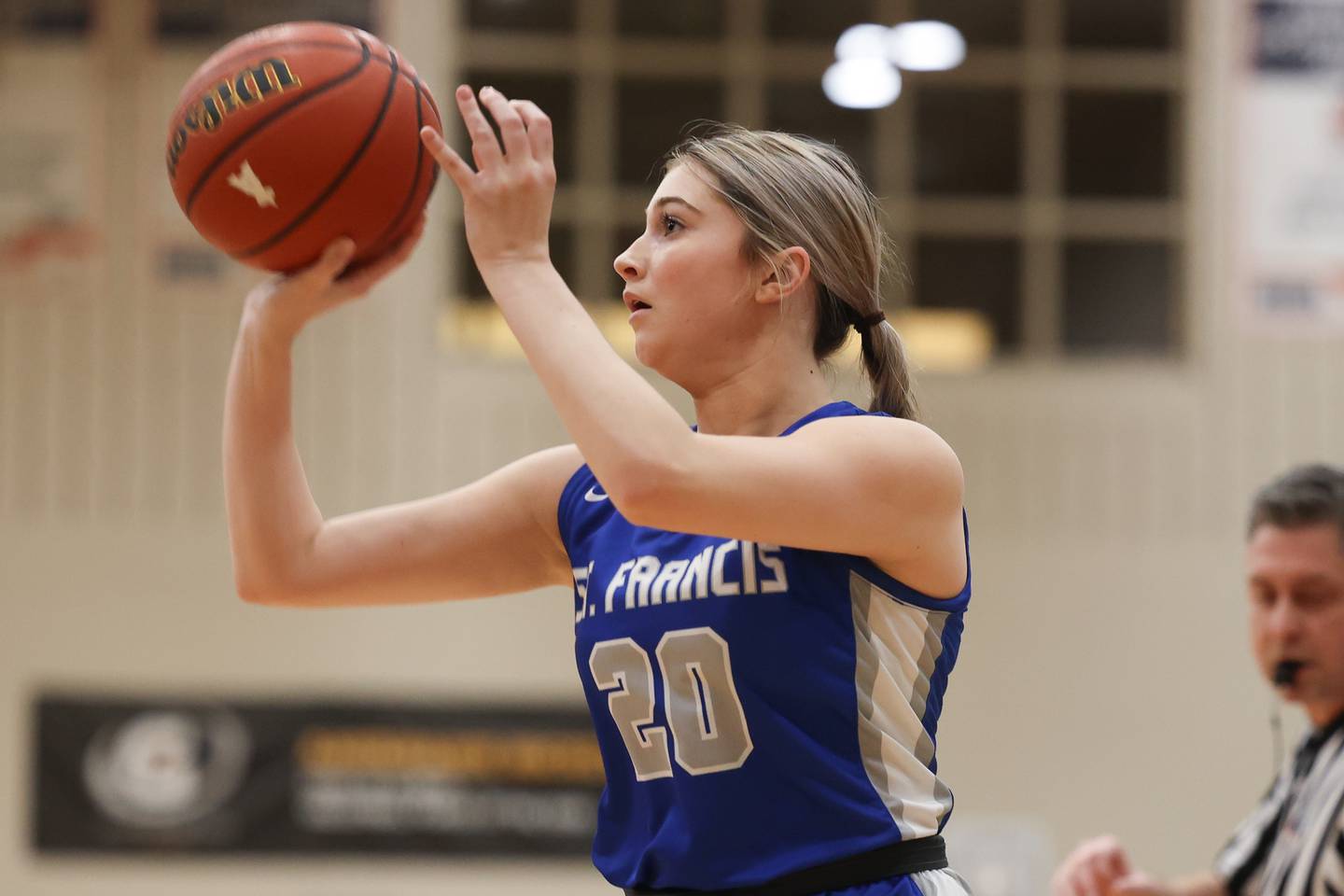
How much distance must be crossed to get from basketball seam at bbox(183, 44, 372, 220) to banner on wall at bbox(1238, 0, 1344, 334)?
7.56 metres

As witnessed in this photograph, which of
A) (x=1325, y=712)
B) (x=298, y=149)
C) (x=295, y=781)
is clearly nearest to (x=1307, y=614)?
(x=1325, y=712)

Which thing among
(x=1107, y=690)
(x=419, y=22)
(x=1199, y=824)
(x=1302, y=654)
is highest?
(x=419, y=22)

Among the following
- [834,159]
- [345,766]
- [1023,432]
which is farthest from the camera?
[1023,432]

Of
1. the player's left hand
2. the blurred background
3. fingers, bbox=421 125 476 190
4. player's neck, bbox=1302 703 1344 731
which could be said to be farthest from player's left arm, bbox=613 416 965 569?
the blurred background

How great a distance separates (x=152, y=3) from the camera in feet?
28.8

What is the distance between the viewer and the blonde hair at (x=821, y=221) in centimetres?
221

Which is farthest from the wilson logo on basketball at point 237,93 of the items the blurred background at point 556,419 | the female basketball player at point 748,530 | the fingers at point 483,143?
the blurred background at point 556,419

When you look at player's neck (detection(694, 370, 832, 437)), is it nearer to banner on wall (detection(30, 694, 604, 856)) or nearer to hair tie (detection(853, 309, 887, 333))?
hair tie (detection(853, 309, 887, 333))

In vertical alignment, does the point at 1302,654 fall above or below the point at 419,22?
below

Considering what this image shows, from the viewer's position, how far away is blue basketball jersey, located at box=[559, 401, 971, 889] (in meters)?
2.02

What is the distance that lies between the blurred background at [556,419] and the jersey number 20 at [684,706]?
640 centimetres

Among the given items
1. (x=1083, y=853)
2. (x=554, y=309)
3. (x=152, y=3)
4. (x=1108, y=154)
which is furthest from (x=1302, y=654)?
(x=152, y=3)

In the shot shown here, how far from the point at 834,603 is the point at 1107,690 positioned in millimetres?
7026

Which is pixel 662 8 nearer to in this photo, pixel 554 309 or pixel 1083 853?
pixel 1083 853
